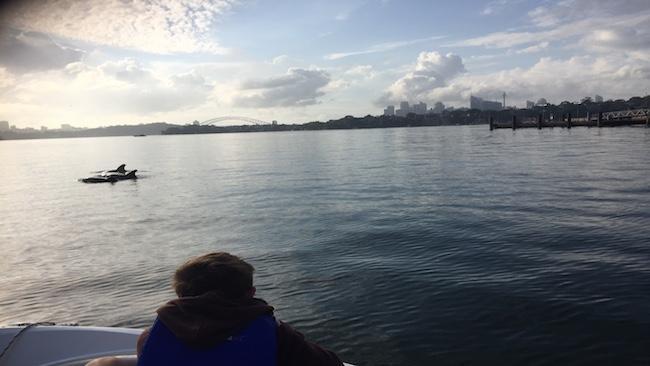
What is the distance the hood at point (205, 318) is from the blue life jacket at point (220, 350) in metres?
0.04

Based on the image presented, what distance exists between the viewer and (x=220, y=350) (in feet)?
9.84

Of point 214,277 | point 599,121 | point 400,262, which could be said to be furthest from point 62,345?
point 599,121

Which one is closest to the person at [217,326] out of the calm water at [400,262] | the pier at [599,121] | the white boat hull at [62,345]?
the white boat hull at [62,345]

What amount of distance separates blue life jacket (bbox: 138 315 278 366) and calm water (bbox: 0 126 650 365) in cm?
594

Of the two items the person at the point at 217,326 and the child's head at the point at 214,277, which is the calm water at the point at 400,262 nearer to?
the person at the point at 217,326

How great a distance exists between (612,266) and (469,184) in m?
18.4

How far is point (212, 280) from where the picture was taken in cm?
316

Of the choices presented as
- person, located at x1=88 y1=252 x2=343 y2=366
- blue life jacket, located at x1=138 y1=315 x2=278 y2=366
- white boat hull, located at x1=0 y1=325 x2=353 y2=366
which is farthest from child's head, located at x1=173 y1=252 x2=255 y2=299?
white boat hull, located at x1=0 y1=325 x2=353 y2=366

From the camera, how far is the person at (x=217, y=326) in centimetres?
299

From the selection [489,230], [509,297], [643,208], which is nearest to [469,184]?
[643,208]

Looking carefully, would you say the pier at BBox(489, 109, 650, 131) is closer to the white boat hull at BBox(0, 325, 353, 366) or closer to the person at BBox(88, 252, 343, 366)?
the white boat hull at BBox(0, 325, 353, 366)

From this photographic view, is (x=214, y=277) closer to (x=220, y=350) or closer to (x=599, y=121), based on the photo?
(x=220, y=350)

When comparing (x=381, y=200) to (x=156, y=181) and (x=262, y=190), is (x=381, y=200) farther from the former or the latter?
(x=156, y=181)

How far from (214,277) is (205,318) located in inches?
10.5
